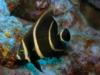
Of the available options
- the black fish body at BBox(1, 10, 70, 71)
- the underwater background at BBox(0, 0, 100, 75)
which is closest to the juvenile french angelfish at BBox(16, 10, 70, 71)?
the black fish body at BBox(1, 10, 70, 71)

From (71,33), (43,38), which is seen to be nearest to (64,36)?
(43,38)

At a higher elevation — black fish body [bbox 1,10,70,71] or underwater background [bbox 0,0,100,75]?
black fish body [bbox 1,10,70,71]

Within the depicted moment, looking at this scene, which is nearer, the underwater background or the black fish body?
the black fish body

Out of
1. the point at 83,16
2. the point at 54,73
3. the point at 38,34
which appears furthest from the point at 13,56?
the point at 83,16

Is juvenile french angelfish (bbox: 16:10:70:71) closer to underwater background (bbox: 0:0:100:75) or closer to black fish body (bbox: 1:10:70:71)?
black fish body (bbox: 1:10:70:71)

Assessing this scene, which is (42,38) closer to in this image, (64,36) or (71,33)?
(64,36)

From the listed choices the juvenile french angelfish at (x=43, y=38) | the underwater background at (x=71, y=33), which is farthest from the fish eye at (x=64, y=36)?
the underwater background at (x=71, y=33)
